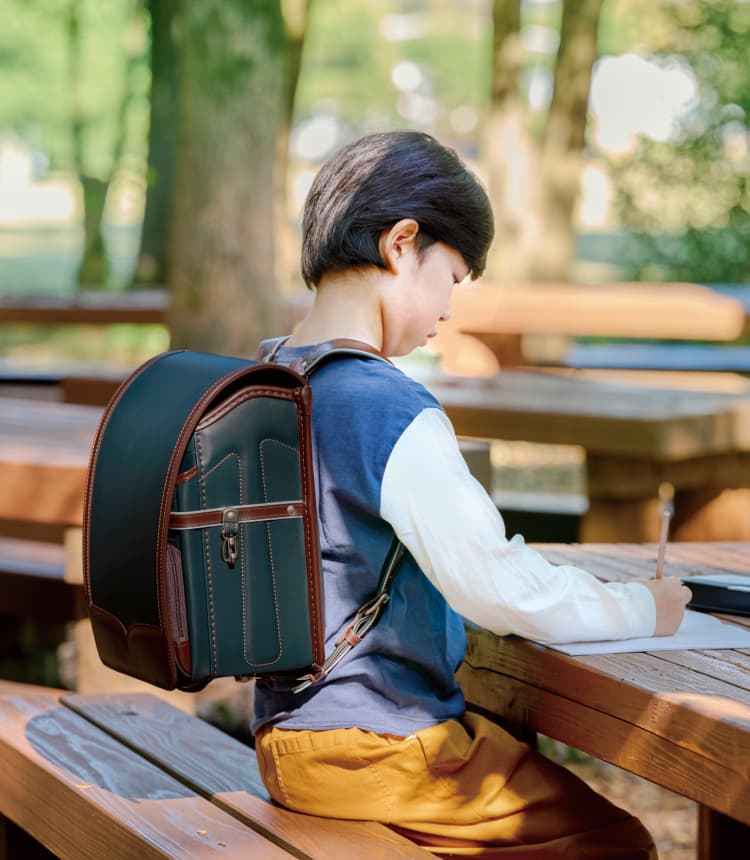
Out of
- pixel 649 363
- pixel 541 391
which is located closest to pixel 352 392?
pixel 541 391

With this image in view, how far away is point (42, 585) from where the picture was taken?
456 cm

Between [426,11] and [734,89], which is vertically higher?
[426,11]

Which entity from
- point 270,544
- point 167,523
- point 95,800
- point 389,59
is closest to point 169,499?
point 167,523

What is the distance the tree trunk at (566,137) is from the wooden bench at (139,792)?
9174 millimetres

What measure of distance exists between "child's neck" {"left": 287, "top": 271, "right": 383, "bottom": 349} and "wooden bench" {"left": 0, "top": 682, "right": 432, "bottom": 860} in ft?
2.29

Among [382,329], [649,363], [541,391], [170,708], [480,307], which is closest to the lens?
[382,329]

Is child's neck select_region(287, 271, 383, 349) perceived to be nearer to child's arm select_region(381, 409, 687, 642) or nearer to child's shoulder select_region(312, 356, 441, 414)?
child's shoulder select_region(312, 356, 441, 414)

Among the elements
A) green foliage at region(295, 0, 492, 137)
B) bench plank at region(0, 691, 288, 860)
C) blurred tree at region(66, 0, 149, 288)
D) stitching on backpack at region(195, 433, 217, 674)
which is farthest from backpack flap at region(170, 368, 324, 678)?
green foliage at region(295, 0, 492, 137)

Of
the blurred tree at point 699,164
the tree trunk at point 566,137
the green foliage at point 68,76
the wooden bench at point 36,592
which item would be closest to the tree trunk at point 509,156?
the tree trunk at point 566,137

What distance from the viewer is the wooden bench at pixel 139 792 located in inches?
81.5

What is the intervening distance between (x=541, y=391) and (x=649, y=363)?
3.06 metres

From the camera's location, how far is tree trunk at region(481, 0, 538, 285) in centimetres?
1159

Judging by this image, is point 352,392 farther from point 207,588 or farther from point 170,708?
point 170,708

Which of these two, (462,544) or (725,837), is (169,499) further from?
(725,837)
